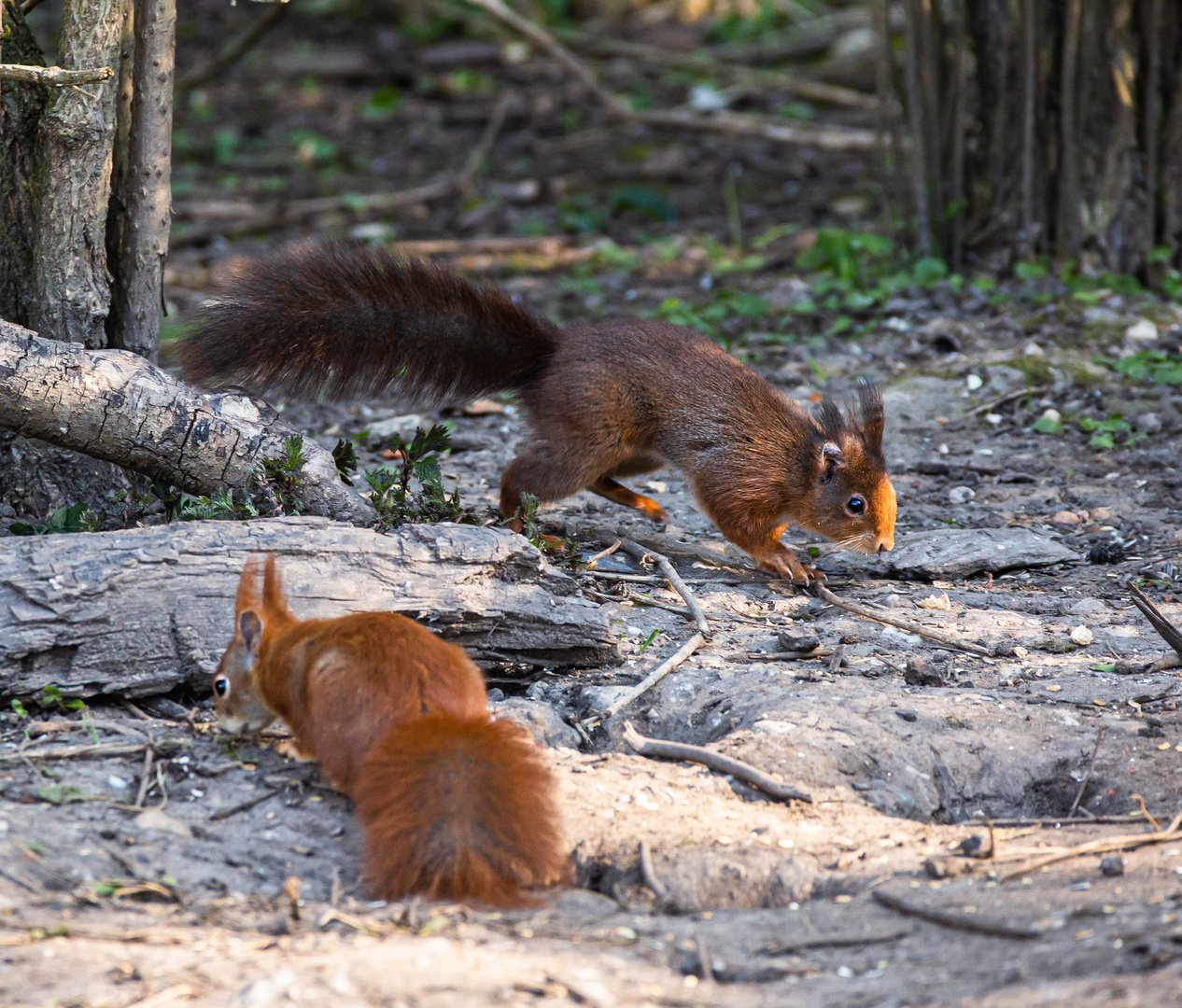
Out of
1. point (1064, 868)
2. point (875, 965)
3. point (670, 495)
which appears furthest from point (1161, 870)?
point (670, 495)

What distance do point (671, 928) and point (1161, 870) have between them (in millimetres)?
1019

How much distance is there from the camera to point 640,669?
3.68 metres

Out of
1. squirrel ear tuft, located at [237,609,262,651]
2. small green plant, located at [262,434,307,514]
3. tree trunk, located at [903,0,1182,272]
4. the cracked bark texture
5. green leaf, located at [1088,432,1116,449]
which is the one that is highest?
tree trunk, located at [903,0,1182,272]

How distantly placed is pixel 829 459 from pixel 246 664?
8.47 feet

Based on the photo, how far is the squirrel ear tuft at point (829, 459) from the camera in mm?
4824

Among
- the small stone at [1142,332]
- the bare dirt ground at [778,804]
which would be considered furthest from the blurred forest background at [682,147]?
the bare dirt ground at [778,804]

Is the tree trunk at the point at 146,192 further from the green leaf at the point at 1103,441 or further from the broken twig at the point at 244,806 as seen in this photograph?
the green leaf at the point at 1103,441

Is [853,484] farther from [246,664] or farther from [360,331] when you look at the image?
[246,664]

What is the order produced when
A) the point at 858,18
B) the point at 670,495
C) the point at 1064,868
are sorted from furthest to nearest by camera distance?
the point at 858,18 < the point at 670,495 < the point at 1064,868

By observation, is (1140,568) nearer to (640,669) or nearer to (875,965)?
(640,669)

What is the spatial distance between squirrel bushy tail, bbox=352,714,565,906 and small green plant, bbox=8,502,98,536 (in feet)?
4.86

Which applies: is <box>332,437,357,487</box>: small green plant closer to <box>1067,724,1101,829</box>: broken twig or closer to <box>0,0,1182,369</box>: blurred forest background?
<box>0,0,1182,369</box>: blurred forest background

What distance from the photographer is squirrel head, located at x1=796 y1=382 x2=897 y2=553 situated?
15.6 ft

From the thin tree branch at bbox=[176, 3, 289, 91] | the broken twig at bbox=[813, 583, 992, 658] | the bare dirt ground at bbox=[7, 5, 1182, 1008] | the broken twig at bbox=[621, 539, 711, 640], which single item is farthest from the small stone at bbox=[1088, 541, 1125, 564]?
the thin tree branch at bbox=[176, 3, 289, 91]
